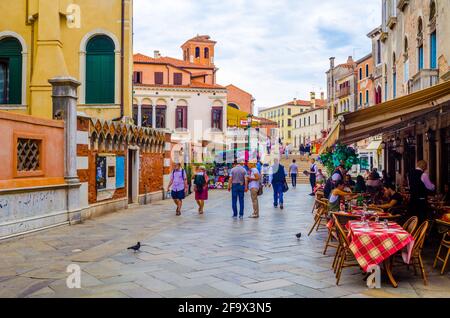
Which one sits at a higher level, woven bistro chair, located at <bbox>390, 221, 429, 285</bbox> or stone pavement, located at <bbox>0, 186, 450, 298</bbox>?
woven bistro chair, located at <bbox>390, 221, 429, 285</bbox>

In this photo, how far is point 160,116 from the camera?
4009 centimetres

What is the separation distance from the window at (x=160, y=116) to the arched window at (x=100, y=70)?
74.2 ft

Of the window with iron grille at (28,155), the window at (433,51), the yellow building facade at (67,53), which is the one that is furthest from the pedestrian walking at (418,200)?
the yellow building facade at (67,53)

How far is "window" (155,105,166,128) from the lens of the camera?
131 ft

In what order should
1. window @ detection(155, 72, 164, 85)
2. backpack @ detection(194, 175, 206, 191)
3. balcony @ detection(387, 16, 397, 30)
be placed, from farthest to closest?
1. window @ detection(155, 72, 164, 85)
2. balcony @ detection(387, 16, 397, 30)
3. backpack @ detection(194, 175, 206, 191)

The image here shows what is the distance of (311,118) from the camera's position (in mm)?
78438

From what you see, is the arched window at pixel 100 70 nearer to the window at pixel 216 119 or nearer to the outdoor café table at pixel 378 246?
the outdoor café table at pixel 378 246

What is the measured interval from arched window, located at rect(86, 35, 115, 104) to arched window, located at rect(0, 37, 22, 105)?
2304mm

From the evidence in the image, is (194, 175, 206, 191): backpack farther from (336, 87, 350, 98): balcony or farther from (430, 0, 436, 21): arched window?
(336, 87, 350, 98): balcony

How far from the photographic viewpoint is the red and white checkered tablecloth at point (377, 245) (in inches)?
219

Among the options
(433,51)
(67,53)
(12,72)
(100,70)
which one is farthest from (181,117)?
(433,51)

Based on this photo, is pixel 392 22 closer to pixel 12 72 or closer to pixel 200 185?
pixel 200 185

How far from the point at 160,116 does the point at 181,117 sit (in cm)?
178

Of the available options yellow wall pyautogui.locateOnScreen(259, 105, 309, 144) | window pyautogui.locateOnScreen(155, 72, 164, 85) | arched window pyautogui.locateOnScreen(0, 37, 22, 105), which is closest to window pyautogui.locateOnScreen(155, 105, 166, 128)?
window pyautogui.locateOnScreen(155, 72, 164, 85)
